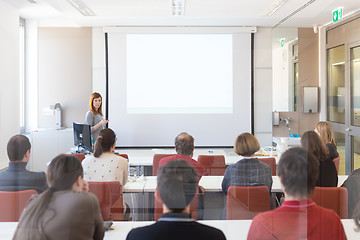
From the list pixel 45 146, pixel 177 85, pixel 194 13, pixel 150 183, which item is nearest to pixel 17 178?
pixel 45 146

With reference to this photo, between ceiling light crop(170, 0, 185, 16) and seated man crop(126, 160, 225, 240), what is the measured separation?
361 centimetres

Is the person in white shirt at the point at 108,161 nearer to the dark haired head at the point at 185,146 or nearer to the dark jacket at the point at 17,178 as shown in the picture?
the dark haired head at the point at 185,146

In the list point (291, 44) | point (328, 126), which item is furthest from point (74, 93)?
point (328, 126)

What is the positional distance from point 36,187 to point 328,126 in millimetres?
2662

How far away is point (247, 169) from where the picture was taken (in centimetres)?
256

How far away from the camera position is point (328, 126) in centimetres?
335

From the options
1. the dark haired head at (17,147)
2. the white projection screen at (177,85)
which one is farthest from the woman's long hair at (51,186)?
the white projection screen at (177,85)

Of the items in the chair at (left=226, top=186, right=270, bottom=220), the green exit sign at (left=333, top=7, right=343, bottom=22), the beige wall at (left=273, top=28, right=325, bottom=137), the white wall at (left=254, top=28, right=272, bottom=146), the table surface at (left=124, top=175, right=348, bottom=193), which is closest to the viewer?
the chair at (left=226, top=186, right=270, bottom=220)

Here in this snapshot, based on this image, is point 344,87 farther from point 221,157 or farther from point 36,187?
point 36,187

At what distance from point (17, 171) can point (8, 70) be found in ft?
3.54

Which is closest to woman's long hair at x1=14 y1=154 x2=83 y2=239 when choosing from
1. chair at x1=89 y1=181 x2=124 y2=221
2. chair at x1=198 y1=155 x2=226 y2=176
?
chair at x1=89 y1=181 x2=124 y2=221

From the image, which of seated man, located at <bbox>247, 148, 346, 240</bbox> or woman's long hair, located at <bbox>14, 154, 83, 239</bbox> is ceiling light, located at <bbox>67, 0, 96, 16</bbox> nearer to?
woman's long hair, located at <bbox>14, 154, 83, 239</bbox>

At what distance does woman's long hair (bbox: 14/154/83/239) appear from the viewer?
55.4 inches

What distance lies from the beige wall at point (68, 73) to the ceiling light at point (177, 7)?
4.89ft
